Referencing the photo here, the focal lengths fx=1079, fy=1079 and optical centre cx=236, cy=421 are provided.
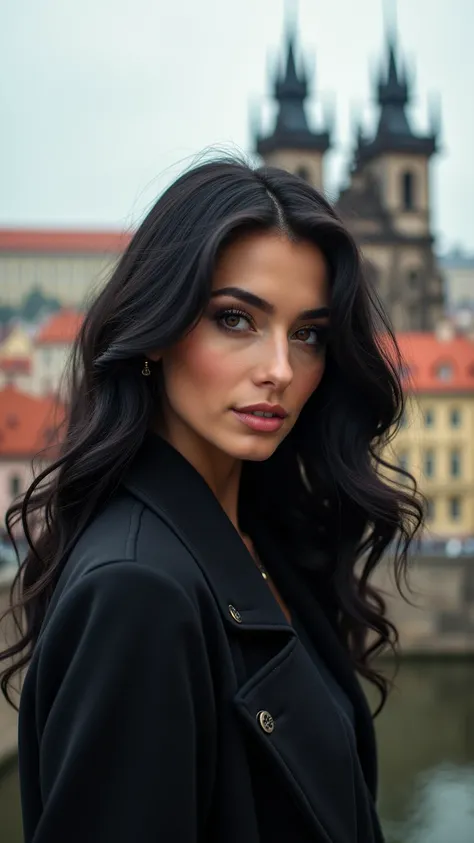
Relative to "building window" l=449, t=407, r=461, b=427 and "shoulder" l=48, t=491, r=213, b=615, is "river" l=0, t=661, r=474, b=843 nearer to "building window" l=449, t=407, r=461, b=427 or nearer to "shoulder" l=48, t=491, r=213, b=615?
"shoulder" l=48, t=491, r=213, b=615

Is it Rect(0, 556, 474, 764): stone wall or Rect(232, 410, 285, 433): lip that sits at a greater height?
Rect(232, 410, 285, 433): lip

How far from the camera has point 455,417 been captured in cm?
1791

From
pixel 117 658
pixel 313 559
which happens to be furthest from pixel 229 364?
pixel 313 559

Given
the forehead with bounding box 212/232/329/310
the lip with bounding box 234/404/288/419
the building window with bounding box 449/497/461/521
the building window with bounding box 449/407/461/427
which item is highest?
the forehead with bounding box 212/232/329/310

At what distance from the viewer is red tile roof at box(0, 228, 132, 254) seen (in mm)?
33938

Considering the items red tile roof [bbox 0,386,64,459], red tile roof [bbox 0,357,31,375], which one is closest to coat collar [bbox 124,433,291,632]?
red tile roof [bbox 0,386,64,459]

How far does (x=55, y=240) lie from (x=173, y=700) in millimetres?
37814

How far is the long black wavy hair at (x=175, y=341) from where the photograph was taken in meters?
1.08

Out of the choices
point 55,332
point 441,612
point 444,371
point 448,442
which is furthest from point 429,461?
point 55,332

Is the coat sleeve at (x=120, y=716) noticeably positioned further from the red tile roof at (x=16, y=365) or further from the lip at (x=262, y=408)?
the red tile roof at (x=16, y=365)

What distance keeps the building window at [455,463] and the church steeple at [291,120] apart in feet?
34.0

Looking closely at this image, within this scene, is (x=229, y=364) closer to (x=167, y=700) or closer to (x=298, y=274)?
(x=298, y=274)

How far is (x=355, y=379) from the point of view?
4.21 ft

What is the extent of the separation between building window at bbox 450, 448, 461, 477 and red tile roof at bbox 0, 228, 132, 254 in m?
18.4
